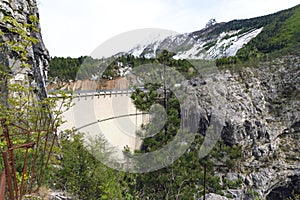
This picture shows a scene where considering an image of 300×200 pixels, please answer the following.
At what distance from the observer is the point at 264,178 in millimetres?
13031

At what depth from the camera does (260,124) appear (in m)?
15.1

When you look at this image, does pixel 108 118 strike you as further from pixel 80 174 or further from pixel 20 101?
pixel 20 101

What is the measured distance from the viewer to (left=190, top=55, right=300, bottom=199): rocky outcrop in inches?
516

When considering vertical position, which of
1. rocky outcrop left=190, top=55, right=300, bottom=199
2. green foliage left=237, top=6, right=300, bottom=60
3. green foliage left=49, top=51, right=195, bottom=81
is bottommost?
rocky outcrop left=190, top=55, right=300, bottom=199

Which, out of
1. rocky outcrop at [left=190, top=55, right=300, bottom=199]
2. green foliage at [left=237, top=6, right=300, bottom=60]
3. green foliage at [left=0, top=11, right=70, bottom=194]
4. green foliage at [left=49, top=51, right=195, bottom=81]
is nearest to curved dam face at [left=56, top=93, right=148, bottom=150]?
green foliage at [left=49, top=51, right=195, bottom=81]

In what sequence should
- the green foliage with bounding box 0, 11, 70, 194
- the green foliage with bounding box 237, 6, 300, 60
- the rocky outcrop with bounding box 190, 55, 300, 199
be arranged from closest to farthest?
the green foliage with bounding box 0, 11, 70, 194
the rocky outcrop with bounding box 190, 55, 300, 199
the green foliage with bounding box 237, 6, 300, 60

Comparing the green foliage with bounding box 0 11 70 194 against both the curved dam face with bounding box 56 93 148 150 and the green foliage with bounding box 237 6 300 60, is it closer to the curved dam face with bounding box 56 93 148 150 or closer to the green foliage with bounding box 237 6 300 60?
the curved dam face with bounding box 56 93 148 150

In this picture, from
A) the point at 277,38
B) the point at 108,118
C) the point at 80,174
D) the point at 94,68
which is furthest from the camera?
the point at 277,38

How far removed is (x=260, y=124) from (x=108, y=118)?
9.07 meters

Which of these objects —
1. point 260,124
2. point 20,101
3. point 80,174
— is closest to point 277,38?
point 260,124

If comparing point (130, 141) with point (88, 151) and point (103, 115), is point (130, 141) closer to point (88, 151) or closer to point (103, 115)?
point (103, 115)

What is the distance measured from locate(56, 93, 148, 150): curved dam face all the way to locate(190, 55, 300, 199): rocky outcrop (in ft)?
11.7

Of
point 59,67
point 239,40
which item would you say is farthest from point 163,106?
point 239,40

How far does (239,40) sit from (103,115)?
43317 mm
